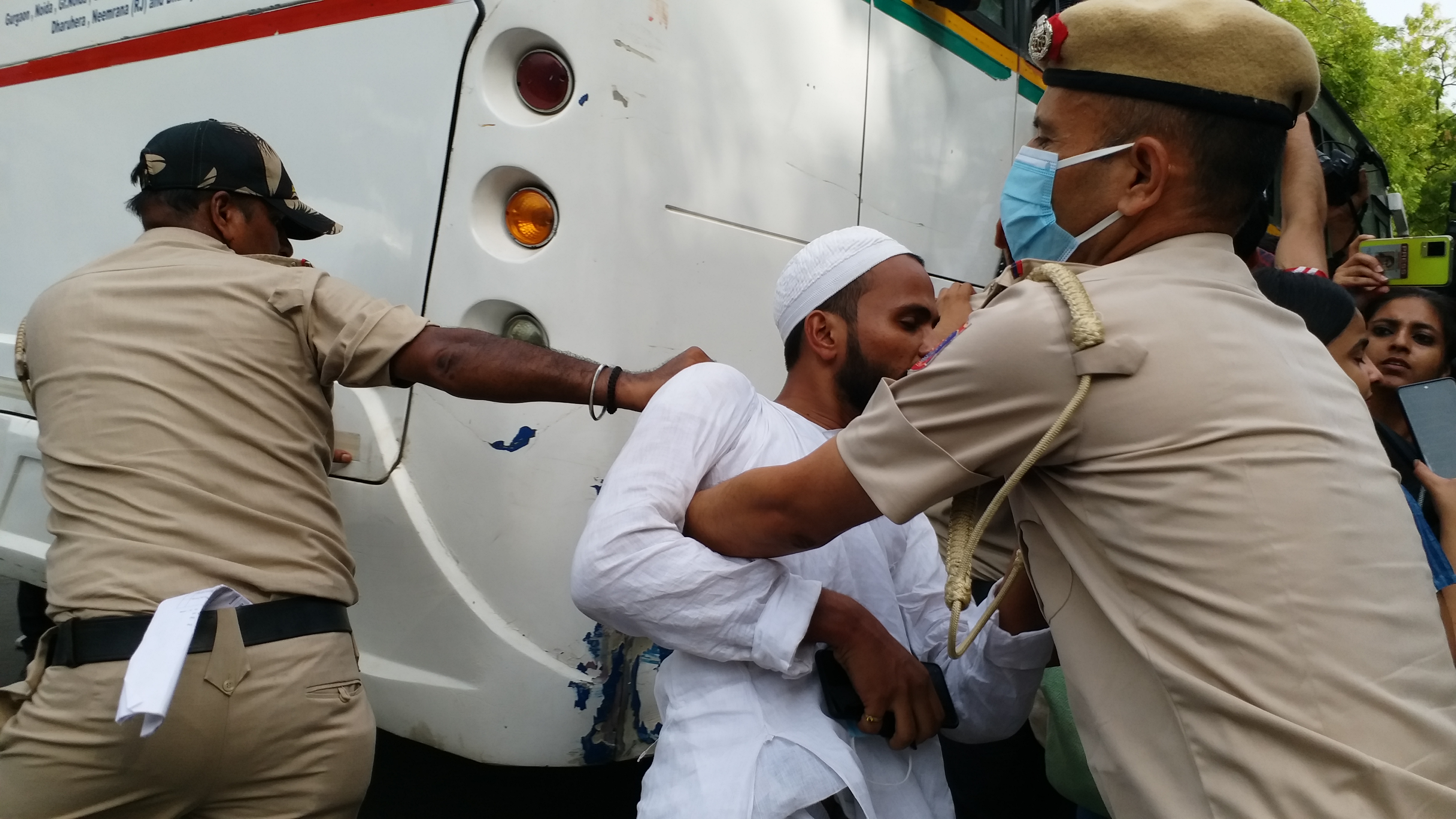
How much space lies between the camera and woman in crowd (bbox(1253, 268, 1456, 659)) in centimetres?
212

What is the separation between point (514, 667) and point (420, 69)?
142 centimetres

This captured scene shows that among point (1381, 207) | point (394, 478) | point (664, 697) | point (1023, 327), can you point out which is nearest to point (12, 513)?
point (394, 478)

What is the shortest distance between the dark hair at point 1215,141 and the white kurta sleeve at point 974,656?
2.34ft

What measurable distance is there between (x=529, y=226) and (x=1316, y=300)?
179 cm

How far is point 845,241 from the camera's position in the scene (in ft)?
7.33

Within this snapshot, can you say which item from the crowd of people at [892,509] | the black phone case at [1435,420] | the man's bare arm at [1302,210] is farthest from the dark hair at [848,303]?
the man's bare arm at [1302,210]

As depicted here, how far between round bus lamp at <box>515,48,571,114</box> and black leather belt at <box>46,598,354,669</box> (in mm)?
1199

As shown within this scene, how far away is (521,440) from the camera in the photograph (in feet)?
7.89

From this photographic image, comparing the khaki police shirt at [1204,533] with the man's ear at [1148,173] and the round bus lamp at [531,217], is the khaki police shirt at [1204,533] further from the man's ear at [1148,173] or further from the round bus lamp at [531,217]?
the round bus lamp at [531,217]

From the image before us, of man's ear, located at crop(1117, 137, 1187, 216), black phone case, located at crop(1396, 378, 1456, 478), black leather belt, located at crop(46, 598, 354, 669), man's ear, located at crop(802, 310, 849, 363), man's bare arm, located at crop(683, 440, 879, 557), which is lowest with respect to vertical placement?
black leather belt, located at crop(46, 598, 354, 669)

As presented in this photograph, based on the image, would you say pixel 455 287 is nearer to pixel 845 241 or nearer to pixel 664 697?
pixel 845 241

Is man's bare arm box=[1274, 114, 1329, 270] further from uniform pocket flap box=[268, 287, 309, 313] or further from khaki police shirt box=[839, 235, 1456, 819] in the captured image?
uniform pocket flap box=[268, 287, 309, 313]

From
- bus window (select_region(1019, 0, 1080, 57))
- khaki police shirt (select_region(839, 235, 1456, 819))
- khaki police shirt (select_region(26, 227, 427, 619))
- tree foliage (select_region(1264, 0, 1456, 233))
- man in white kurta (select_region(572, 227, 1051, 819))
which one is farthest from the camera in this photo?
tree foliage (select_region(1264, 0, 1456, 233))

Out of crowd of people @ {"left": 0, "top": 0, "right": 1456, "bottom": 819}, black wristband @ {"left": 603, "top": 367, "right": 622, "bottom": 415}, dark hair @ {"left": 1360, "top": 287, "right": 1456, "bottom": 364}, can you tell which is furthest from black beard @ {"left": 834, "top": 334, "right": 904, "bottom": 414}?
dark hair @ {"left": 1360, "top": 287, "right": 1456, "bottom": 364}
